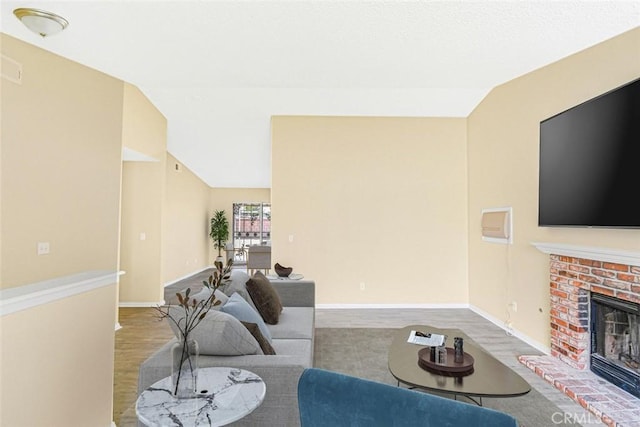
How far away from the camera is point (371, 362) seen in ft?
10.9

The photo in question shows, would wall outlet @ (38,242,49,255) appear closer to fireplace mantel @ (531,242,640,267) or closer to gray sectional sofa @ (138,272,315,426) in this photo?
gray sectional sofa @ (138,272,315,426)

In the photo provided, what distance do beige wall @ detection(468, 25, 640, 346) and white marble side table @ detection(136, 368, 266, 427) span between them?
297 cm

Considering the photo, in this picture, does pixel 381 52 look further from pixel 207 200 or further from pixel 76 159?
pixel 207 200

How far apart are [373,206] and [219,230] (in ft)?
20.3

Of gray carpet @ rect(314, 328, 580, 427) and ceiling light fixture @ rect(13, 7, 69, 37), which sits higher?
ceiling light fixture @ rect(13, 7, 69, 37)

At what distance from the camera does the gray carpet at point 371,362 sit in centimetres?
246

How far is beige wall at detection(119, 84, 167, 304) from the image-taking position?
5.62 metres

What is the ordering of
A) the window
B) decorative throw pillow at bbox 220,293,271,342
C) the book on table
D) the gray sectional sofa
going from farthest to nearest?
the window < the book on table < decorative throw pillow at bbox 220,293,271,342 < the gray sectional sofa

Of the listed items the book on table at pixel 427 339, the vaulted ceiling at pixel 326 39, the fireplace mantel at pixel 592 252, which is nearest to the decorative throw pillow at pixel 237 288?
the book on table at pixel 427 339

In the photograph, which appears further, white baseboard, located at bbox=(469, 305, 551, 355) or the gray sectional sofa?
white baseboard, located at bbox=(469, 305, 551, 355)

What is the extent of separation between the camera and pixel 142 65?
11.8 ft

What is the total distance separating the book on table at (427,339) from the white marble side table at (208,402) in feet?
5.22

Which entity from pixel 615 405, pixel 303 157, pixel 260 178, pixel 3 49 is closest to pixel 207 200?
pixel 260 178

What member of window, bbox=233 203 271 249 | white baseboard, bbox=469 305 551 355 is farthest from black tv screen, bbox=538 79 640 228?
window, bbox=233 203 271 249
